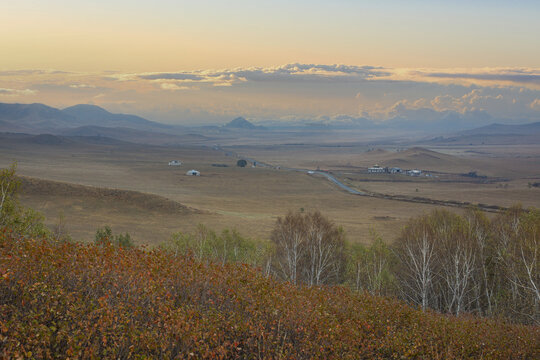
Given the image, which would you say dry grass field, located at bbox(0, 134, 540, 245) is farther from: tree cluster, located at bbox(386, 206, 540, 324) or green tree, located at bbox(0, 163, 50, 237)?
green tree, located at bbox(0, 163, 50, 237)

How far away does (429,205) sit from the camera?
98250 mm

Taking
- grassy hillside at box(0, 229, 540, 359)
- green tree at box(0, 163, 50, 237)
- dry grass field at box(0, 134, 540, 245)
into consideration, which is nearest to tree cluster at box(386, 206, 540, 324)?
grassy hillside at box(0, 229, 540, 359)

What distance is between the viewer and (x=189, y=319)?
30.9ft

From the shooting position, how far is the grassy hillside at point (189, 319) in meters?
8.38

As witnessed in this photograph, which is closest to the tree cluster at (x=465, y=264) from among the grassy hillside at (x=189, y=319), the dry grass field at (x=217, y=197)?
the grassy hillside at (x=189, y=319)

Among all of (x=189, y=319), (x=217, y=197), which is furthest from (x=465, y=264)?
(x=217, y=197)

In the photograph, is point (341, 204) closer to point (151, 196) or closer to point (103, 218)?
point (151, 196)

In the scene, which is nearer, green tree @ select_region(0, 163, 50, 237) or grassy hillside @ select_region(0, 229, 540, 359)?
grassy hillside @ select_region(0, 229, 540, 359)

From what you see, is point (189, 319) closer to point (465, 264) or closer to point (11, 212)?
point (11, 212)

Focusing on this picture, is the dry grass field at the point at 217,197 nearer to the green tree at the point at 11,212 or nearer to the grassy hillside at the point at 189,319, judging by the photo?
the green tree at the point at 11,212

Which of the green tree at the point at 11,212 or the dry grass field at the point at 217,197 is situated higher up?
the green tree at the point at 11,212

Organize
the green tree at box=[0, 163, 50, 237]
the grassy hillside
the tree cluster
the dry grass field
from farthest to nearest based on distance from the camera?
the dry grass field → the tree cluster → the green tree at box=[0, 163, 50, 237] → the grassy hillside

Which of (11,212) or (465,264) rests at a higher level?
(11,212)

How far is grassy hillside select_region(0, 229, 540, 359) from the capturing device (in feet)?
27.5
